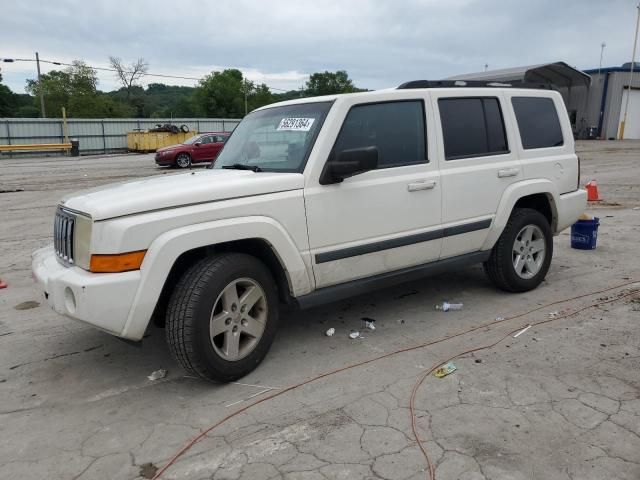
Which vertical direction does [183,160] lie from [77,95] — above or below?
below

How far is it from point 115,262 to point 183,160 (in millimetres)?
19207

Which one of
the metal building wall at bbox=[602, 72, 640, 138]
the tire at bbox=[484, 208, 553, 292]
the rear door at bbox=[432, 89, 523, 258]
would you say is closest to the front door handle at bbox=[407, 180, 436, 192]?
the rear door at bbox=[432, 89, 523, 258]

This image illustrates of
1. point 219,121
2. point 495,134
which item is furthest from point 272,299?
point 219,121

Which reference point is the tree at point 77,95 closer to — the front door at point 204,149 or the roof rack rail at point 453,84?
the front door at point 204,149

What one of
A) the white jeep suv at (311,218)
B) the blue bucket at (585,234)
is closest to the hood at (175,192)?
the white jeep suv at (311,218)

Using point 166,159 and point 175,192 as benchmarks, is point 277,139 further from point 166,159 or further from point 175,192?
point 166,159

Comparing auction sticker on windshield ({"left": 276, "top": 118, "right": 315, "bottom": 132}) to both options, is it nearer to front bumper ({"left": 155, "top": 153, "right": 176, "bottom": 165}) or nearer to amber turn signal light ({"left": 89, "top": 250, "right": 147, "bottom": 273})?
amber turn signal light ({"left": 89, "top": 250, "right": 147, "bottom": 273})

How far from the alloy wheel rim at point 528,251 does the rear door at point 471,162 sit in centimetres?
54

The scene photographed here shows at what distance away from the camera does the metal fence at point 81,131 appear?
31.3 metres

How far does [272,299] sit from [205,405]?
814 mm

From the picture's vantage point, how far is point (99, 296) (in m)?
2.99

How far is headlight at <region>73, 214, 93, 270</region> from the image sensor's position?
3109 mm

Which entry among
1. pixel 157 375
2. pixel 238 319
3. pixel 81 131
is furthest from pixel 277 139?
pixel 81 131

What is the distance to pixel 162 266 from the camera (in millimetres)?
3098
